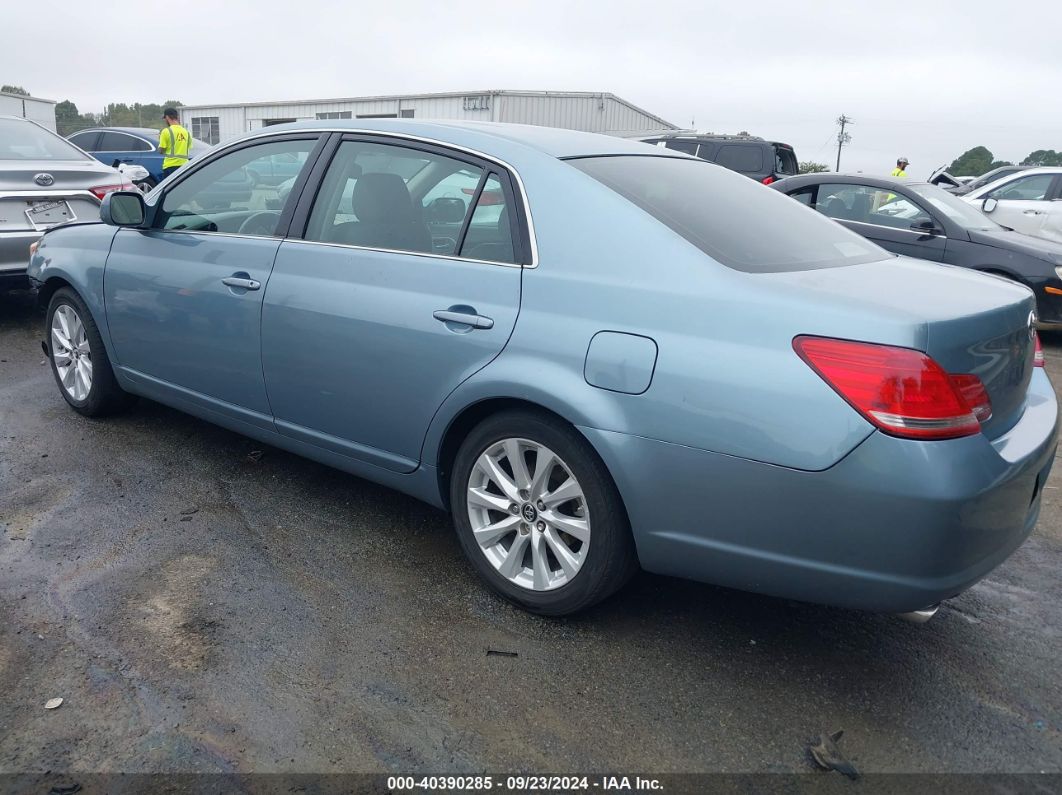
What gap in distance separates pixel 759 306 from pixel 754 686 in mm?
1168

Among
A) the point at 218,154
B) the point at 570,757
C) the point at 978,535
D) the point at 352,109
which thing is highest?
the point at 352,109

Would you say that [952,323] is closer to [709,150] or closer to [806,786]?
[806,786]

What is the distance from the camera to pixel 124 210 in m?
4.26

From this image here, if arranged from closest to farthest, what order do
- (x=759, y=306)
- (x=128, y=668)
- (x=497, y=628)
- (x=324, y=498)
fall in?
(x=759, y=306), (x=128, y=668), (x=497, y=628), (x=324, y=498)

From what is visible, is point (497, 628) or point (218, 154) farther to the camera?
point (218, 154)

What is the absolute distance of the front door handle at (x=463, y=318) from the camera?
9.86ft

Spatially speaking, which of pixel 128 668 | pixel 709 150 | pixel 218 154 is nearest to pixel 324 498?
pixel 128 668

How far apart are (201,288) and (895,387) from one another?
→ 115 inches

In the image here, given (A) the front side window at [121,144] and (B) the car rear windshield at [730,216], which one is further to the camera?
(A) the front side window at [121,144]

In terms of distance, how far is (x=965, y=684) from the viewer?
282 cm

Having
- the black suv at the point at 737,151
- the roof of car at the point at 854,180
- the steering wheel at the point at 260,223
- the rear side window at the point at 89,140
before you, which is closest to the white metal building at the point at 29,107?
the rear side window at the point at 89,140

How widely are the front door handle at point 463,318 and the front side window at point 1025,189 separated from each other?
10649 mm

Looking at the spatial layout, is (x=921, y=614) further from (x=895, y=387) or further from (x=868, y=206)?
(x=868, y=206)

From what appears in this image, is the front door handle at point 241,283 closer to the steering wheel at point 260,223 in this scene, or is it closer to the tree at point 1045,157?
the steering wheel at point 260,223
